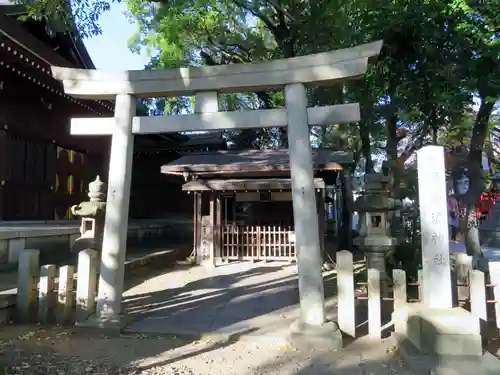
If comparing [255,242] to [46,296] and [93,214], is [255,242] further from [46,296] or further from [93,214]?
[46,296]

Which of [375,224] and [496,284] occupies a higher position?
[375,224]

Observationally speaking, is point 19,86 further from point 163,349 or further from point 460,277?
point 460,277

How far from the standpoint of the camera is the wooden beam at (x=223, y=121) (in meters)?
5.22

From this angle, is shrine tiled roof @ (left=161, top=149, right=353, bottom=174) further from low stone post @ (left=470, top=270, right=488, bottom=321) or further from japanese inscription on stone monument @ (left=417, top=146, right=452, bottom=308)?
japanese inscription on stone monument @ (left=417, top=146, right=452, bottom=308)

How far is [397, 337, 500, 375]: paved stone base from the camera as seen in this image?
4082 millimetres

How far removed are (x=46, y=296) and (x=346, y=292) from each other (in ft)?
12.9

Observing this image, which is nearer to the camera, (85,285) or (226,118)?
(226,118)

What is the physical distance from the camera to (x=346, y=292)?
512 cm

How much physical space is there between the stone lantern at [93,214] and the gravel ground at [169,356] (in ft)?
8.68

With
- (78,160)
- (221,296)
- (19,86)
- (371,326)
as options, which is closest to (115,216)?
(221,296)

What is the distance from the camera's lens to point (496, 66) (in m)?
7.48

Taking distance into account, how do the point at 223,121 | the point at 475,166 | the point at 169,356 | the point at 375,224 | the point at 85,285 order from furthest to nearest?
the point at 475,166
the point at 375,224
the point at 85,285
the point at 223,121
the point at 169,356

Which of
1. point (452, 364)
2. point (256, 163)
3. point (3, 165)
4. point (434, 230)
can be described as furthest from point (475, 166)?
point (3, 165)

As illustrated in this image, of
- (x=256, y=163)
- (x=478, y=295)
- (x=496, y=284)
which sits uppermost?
(x=256, y=163)
